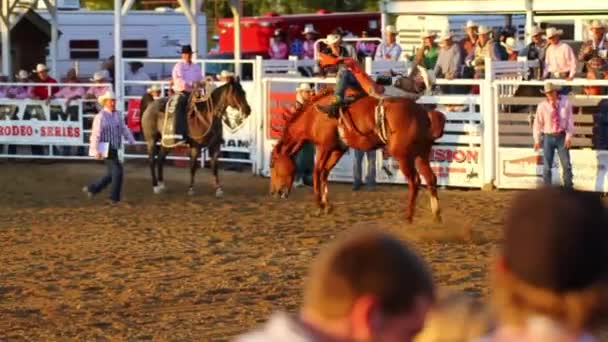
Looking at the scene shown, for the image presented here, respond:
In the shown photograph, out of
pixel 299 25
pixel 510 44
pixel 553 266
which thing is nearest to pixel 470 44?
pixel 510 44

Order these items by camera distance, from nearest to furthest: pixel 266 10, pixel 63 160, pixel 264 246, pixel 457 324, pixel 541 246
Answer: pixel 541 246
pixel 457 324
pixel 264 246
pixel 63 160
pixel 266 10

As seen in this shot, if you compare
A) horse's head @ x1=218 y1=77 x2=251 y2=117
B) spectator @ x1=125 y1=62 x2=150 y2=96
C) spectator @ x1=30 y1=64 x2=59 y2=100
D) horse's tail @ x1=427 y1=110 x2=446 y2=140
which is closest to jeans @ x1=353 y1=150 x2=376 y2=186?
horse's head @ x1=218 y1=77 x2=251 y2=117

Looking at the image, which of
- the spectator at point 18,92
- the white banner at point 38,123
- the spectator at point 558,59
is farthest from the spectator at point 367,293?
the spectator at point 18,92

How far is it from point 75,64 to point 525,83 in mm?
16397

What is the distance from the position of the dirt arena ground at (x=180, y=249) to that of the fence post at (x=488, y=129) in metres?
0.32

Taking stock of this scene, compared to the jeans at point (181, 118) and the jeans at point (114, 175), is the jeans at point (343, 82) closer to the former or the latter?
the jeans at point (114, 175)

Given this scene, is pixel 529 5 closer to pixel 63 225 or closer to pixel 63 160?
pixel 63 160

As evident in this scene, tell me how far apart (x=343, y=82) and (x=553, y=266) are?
13.4 meters

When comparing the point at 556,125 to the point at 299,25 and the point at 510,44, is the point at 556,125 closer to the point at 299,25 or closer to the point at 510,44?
the point at 510,44

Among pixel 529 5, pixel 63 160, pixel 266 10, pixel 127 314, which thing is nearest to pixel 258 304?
pixel 127 314

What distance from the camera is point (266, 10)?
49.6m

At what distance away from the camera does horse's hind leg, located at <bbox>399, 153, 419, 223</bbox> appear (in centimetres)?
1463

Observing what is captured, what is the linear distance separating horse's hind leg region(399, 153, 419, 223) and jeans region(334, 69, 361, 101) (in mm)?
1161

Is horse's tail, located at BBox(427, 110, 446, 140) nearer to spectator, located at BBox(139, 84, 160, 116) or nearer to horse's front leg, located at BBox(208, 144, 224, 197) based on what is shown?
horse's front leg, located at BBox(208, 144, 224, 197)
